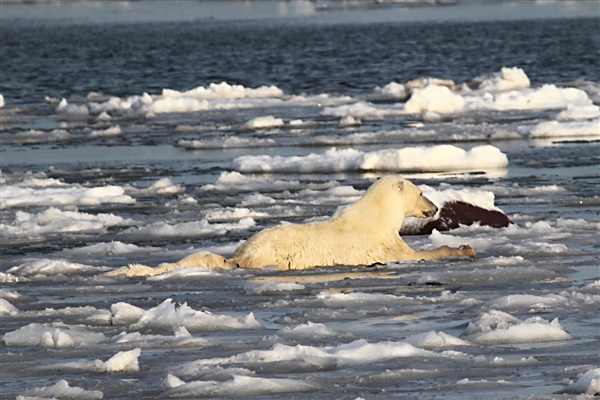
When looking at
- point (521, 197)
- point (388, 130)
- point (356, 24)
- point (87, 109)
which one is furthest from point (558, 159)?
point (356, 24)

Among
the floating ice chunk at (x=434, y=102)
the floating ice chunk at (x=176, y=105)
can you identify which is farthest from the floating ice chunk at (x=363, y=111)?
the floating ice chunk at (x=176, y=105)

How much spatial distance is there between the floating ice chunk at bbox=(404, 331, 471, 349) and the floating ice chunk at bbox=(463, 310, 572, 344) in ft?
0.35

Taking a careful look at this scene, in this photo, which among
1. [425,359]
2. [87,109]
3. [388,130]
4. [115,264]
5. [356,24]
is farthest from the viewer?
[356,24]

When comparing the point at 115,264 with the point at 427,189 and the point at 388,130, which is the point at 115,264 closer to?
the point at 427,189

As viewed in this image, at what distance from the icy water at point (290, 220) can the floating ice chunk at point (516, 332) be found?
1cm

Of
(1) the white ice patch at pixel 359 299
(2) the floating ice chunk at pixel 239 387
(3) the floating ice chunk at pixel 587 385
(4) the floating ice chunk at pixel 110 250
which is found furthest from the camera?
(4) the floating ice chunk at pixel 110 250

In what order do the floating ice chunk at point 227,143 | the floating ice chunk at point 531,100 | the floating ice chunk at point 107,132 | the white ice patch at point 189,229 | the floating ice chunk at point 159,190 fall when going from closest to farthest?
the white ice patch at point 189,229, the floating ice chunk at point 159,190, the floating ice chunk at point 227,143, the floating ice chunk at point 107,132, the floating ice chunk at point 531,100

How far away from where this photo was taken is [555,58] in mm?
40781

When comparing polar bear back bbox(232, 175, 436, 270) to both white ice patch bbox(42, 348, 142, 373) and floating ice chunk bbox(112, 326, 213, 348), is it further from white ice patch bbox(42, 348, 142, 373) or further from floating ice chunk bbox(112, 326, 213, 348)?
white ice patch bbox(42, 348, 142, 373)

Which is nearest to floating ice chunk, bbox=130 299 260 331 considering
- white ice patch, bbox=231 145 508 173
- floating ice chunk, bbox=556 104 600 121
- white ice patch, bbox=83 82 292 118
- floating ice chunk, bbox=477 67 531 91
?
white ice patch, bbox=231 145 508 173

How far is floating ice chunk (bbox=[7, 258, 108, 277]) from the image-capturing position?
962cm

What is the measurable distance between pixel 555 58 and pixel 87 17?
70.6 meters

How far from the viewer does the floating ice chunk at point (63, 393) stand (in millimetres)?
6160

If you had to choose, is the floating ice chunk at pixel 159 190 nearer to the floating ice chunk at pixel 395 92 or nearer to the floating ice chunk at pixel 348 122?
the floating ice chunk at pixel 348 122
